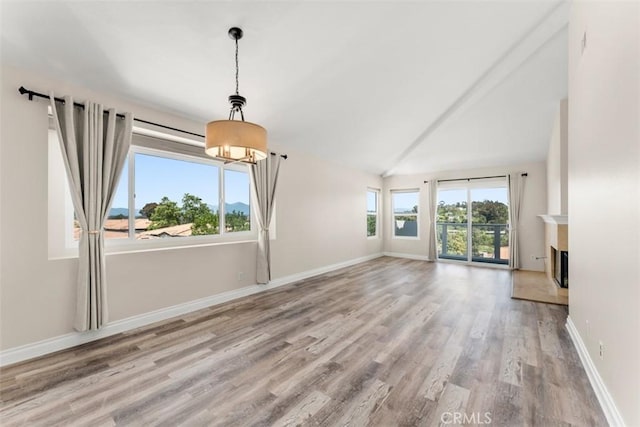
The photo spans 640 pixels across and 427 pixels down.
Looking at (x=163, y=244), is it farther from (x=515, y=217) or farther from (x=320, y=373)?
(x=515, y=217)

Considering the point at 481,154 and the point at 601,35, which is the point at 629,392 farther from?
the point at 481,154

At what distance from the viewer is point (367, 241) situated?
725cm

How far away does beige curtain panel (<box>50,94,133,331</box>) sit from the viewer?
2.44m

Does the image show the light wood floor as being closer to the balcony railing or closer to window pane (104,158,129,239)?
window pane (104,158,129,239)

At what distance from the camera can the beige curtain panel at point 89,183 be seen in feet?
8.02

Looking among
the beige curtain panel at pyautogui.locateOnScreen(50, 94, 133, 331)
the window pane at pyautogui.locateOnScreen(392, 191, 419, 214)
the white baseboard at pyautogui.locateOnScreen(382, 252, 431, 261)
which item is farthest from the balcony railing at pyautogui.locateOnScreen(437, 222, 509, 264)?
the beige curtain panel at pyautogui.locateOnScreen(50, 94, 133, 331)

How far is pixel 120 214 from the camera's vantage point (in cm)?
305

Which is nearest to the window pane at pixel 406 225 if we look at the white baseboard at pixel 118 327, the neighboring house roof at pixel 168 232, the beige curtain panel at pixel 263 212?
the white baseboard at pixel 118 327

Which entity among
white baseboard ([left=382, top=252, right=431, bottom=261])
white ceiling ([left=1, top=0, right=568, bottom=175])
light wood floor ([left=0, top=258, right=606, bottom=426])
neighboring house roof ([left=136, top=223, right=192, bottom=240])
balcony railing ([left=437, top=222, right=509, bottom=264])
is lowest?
light wood floor ([left=0, top=258, right=606, bottom=426])

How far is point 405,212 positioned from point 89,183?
7.08 meters

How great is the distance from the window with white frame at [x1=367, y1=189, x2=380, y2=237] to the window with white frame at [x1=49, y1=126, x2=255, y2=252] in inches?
158

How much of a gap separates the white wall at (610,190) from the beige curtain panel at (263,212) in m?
3.70

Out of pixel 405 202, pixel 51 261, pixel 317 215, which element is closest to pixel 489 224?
pixel 405 202

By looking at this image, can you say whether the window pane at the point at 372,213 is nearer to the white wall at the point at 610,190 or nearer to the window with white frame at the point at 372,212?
the window with white frame at the point at 372,212
